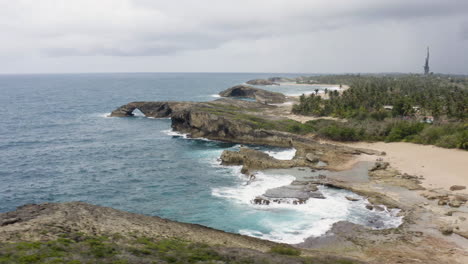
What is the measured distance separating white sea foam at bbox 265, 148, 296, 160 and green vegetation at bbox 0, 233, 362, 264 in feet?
138

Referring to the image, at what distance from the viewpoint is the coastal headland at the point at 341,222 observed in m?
29.6

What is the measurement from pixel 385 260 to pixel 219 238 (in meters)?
15.1

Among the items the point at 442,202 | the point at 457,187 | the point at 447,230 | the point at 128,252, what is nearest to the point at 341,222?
the point at 447,230

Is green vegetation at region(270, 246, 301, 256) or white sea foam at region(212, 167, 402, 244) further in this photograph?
white sea foam at region(212, 167, 402, 244)

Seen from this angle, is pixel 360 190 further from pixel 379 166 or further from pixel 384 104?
pixel 384 104

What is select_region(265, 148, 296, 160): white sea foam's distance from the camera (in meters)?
71.1

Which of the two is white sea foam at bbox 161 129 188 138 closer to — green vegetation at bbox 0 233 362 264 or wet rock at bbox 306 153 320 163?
wet rock at bbox 306 153 320 163

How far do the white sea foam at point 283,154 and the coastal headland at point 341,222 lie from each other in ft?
6.18

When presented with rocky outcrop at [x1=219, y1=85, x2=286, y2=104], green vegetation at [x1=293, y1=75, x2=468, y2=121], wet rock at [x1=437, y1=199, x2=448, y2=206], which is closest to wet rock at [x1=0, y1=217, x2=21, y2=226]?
wet rock at [x1=437, y1=199, x2=448, y2=206]

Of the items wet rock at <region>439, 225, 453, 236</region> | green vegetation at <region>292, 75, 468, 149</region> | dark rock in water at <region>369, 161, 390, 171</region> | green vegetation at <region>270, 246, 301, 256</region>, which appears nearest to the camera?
green vegetation at <region>270, 246, 301, 256</region>

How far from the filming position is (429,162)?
6359cm

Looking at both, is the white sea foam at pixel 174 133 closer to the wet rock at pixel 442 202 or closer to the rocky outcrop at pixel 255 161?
the rocky outcrop at pixel 255 161

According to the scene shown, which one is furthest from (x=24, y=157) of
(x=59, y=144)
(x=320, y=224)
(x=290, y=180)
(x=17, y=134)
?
(x=320, y=224)

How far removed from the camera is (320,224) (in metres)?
39.2
